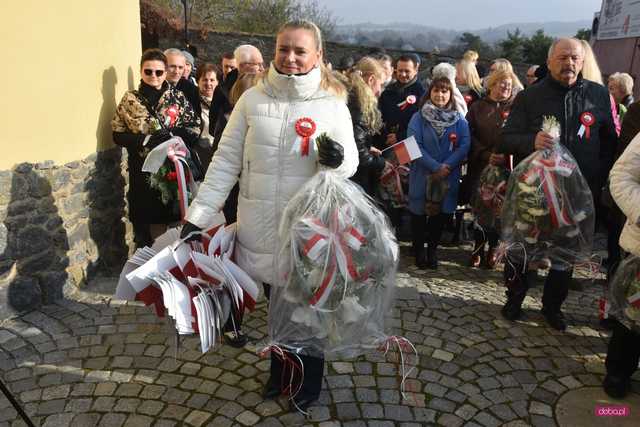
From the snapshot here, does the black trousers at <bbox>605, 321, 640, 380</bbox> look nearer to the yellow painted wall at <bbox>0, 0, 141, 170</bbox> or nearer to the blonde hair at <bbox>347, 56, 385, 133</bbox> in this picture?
the blonde hair at <bbox>347, 56, 385, 133</bbox>

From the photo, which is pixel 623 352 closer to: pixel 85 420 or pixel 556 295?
pixel 556 295

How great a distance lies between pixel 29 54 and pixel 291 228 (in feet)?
8.77

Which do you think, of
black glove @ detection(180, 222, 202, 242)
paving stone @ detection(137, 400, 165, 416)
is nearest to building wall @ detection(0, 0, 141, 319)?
paving stone @ detection(137, 400, 165, 416)

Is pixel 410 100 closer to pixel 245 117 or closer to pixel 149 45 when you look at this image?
pixel 245 117

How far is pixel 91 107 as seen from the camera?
4.70 meters

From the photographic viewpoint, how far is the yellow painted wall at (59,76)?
3.77m

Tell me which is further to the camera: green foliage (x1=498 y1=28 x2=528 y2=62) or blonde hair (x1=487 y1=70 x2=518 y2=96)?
green foliage (x1=498 y1=28 x2=528 y2=62)

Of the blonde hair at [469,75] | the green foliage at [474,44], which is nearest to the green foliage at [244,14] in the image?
the green foliage at [474,44]

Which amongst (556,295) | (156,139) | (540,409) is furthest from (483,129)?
(156,139)

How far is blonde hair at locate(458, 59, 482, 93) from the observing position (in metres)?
6.84

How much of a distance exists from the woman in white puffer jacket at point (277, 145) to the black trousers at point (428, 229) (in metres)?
2.60

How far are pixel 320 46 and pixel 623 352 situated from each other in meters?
2.54

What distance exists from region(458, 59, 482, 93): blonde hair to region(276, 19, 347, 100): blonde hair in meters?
4.38

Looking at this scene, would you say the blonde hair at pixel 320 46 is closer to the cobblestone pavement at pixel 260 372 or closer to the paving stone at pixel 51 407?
the cobblestone pavement at pixel 260 372
